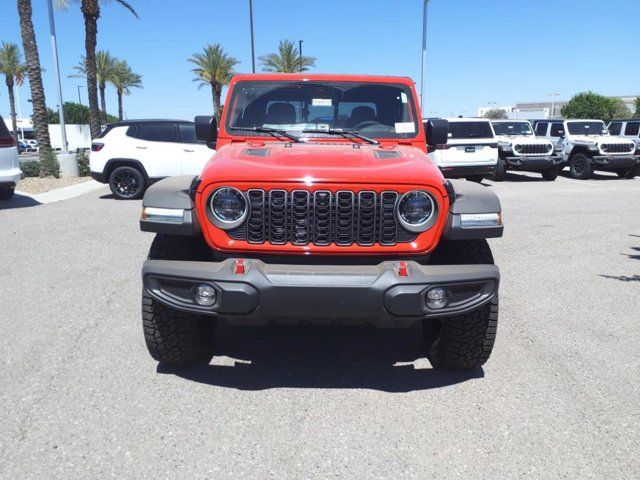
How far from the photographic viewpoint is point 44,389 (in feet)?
10.9

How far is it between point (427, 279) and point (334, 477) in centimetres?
104

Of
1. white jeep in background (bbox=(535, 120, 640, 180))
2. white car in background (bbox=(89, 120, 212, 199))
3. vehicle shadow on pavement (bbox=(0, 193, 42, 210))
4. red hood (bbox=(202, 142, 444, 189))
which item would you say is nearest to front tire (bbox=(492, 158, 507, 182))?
white jeep in background (bbox=(535, 120, 640, 180))

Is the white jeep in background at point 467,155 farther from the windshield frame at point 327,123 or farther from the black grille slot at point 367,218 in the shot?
the black grille slot at point 367,218

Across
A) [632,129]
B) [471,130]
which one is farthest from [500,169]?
[632,129]

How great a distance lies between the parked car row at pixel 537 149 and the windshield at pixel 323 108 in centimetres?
1009

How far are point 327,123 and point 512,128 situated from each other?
14.7 meters

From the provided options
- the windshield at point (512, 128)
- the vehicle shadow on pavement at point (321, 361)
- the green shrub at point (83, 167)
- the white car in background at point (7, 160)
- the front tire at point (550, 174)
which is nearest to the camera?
the vehicle shadow on pavement at point (321, 361)

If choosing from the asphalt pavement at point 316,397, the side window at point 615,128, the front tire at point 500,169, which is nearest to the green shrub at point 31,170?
the asphalt pavement at point 316,397

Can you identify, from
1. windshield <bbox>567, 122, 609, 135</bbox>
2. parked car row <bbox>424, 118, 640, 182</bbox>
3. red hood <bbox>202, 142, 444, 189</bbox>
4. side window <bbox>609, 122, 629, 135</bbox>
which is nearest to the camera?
red hood <bbox>202, 142, 444, 189</bbox>

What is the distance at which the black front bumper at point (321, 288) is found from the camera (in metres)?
2.76

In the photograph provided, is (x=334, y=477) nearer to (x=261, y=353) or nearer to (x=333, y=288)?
(x=333, y=288)

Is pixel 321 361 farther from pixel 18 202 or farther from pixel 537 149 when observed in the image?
pixel 537 149

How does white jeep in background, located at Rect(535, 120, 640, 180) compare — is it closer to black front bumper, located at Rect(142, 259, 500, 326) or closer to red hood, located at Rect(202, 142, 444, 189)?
red hood, located at Rect(202, 142, 444, 189)

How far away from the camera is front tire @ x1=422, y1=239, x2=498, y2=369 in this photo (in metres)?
3.25
